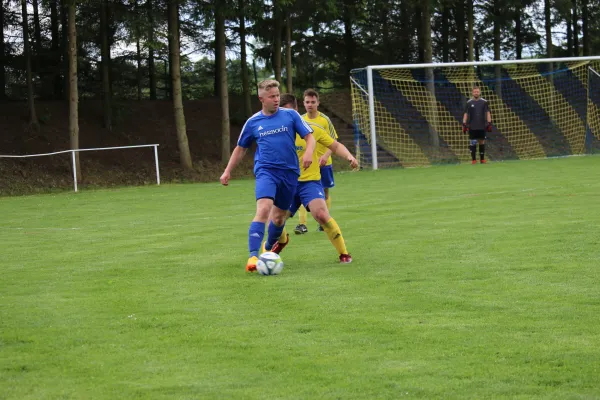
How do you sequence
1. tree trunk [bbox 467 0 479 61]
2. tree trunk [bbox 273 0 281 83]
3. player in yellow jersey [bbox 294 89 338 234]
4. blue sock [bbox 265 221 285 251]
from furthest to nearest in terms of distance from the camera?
1. tree trunk [bbox 467 0 479 61]
2. tree trunk [bbox 273 0 281 83]
3. player in yellow jersey [bbox 294 89 338 234]
4. blue sock [bbox 265 221 285 251]

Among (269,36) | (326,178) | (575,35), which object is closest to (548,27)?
(575,35)

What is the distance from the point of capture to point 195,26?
1448 inches

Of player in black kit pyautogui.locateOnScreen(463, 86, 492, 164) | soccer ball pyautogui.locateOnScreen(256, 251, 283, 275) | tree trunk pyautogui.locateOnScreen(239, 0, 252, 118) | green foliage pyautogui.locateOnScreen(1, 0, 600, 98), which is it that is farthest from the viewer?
tree trunk pyautogui.locateOnScreen(239, 0, 252, 118)

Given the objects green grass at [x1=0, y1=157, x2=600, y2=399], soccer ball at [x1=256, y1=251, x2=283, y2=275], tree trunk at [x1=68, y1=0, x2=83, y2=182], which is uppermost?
tree trunk at [x1=68, y1=0, x2=83, y2=182]

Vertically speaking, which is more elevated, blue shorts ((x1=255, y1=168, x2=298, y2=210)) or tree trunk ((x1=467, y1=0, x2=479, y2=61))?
tree trunk ((x1=467, y1=0, x2=479, y2=61))

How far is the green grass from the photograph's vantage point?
16.5ft

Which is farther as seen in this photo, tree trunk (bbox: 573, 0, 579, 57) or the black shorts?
tree trunk (bbox: 573, 0, 579, 57)

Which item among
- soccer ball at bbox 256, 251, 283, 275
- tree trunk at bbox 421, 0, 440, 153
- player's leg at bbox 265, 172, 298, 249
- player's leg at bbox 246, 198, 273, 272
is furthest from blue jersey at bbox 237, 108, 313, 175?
tree trunk at bbox 421, 0, 440, 153

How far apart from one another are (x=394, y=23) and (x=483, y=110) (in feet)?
50.9

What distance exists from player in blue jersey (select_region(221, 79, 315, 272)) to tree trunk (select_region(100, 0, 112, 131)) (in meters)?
22.3

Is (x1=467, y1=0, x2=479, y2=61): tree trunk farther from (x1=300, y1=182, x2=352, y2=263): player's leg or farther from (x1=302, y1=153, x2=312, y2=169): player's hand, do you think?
(x1=302, y1=153, x2=312, y2=169): player's hand

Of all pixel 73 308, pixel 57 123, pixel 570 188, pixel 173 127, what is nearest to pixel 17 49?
pixel 57 123

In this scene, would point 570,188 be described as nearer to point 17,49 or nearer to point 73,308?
point 73,308

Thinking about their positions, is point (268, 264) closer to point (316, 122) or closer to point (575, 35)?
point (316, 122)
